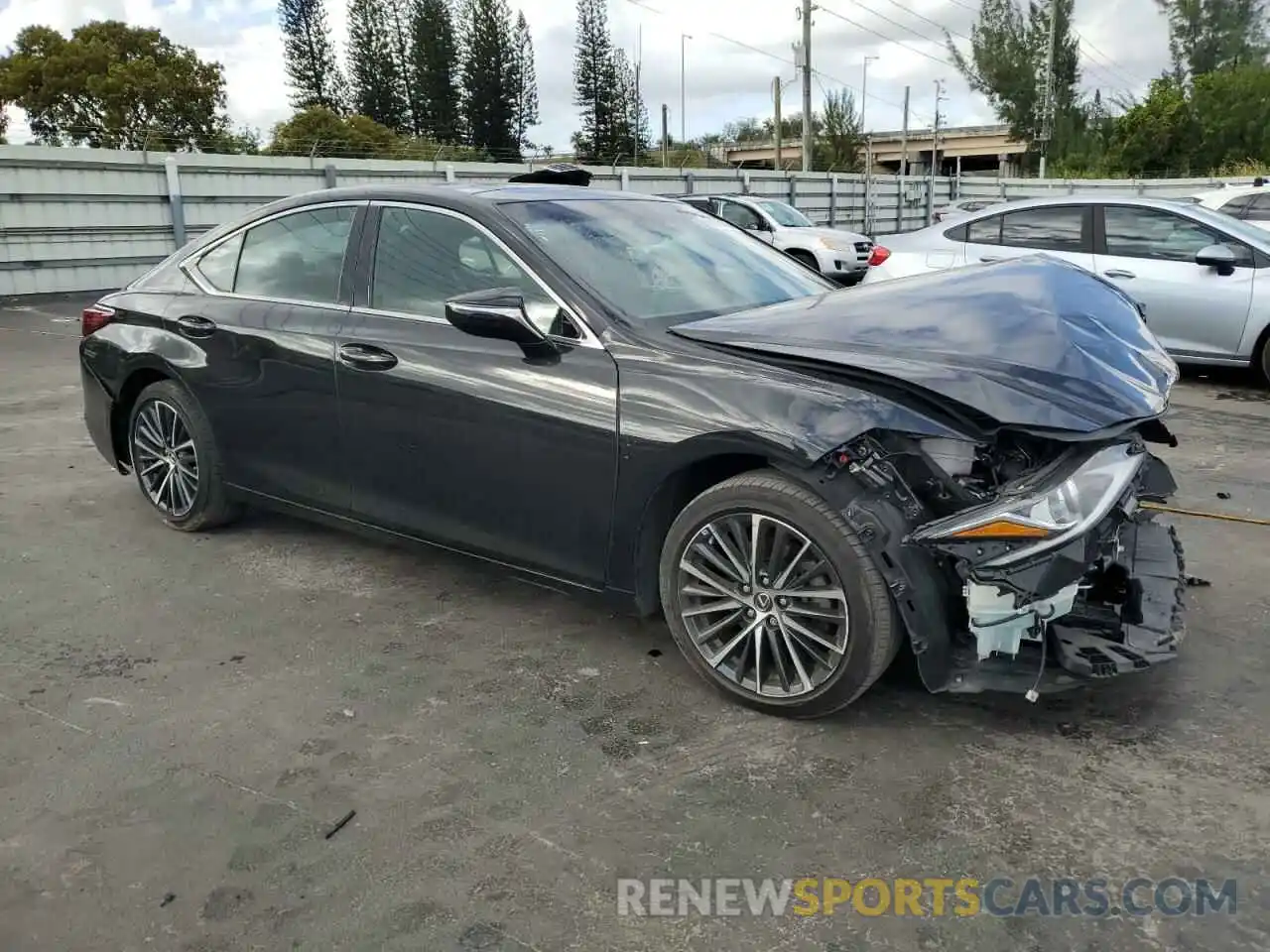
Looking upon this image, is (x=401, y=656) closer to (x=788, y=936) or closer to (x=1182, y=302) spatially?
(x=788, y=936)

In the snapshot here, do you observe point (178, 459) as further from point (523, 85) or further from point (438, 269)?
point (523, 85)

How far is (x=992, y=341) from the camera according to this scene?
312 centimetres

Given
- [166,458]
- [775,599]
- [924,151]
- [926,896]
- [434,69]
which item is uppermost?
[434,69]

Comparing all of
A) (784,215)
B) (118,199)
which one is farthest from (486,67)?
(118,199)

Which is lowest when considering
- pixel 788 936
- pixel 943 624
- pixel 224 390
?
pixel 788 936

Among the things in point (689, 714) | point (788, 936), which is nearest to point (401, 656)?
point (689, 714)

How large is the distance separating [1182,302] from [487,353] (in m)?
6.49

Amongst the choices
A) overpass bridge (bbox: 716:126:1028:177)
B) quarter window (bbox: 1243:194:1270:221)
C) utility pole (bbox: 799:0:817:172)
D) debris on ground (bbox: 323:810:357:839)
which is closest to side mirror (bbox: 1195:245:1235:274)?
quarter window (bbox: 1243:194:1270:221)

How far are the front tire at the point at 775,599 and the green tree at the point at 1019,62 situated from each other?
8007 centimetres

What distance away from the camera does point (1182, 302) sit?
8.00m

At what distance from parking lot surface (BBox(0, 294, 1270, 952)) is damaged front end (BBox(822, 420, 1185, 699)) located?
29 cm

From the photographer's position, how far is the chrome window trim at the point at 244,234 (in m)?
4.22

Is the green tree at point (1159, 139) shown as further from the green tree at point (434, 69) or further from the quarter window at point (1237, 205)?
the quarter window at point (1237, 205)

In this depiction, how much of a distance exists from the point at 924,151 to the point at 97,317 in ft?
359
